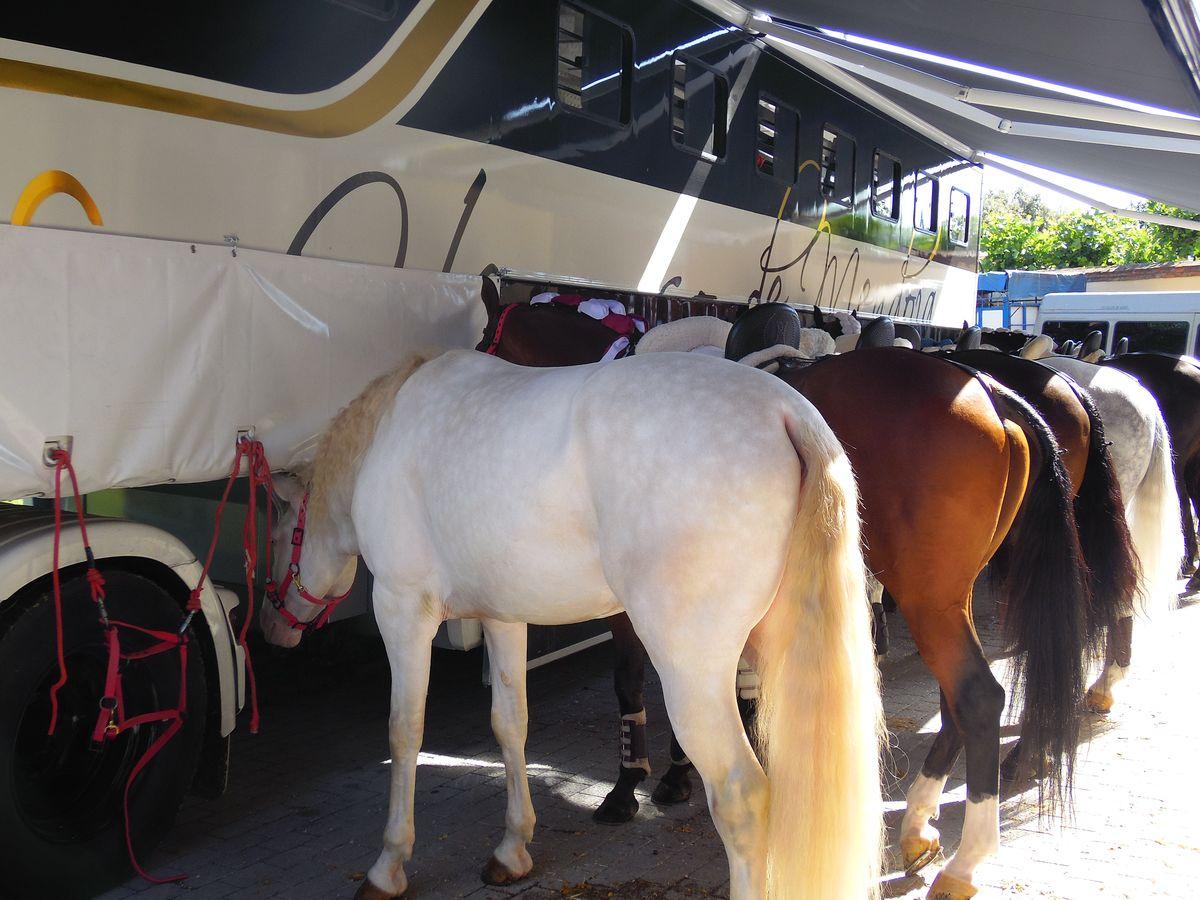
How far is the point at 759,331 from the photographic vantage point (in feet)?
14.9

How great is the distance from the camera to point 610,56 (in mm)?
5891

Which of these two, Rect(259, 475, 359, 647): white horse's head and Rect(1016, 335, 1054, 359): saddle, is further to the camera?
Rect(1016, 335, 1054, 359): saddle

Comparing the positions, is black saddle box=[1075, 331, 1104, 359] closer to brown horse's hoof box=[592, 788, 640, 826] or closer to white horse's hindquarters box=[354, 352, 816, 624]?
brown horse's hoof box=[592, 788, 640, 826]

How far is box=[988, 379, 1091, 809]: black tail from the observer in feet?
12.6

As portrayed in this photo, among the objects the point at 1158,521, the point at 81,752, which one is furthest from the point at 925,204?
the point at 81,752

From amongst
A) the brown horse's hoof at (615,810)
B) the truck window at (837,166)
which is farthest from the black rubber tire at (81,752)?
the truck window at (837,166)

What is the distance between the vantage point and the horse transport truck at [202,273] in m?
3.27

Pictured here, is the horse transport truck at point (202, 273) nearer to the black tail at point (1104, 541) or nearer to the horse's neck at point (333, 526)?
the horse's neck at point (333, 526)

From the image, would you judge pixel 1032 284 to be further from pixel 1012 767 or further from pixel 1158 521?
pixel 1012 767

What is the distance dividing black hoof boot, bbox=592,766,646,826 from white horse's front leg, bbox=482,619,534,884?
48cm

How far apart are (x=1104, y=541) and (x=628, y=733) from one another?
226cm

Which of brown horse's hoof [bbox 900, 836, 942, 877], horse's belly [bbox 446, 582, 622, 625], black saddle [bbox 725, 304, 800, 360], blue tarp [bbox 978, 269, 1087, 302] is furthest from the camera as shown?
blue tarp [bbox 978, 269, 1087, 302]

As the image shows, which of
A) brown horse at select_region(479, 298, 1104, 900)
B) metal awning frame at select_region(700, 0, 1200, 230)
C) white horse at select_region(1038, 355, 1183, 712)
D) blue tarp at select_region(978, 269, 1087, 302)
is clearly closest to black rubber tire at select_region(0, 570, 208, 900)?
brown horse at select_region(479, 298, 1104, 900)

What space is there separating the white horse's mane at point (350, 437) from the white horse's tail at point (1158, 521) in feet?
13.9
